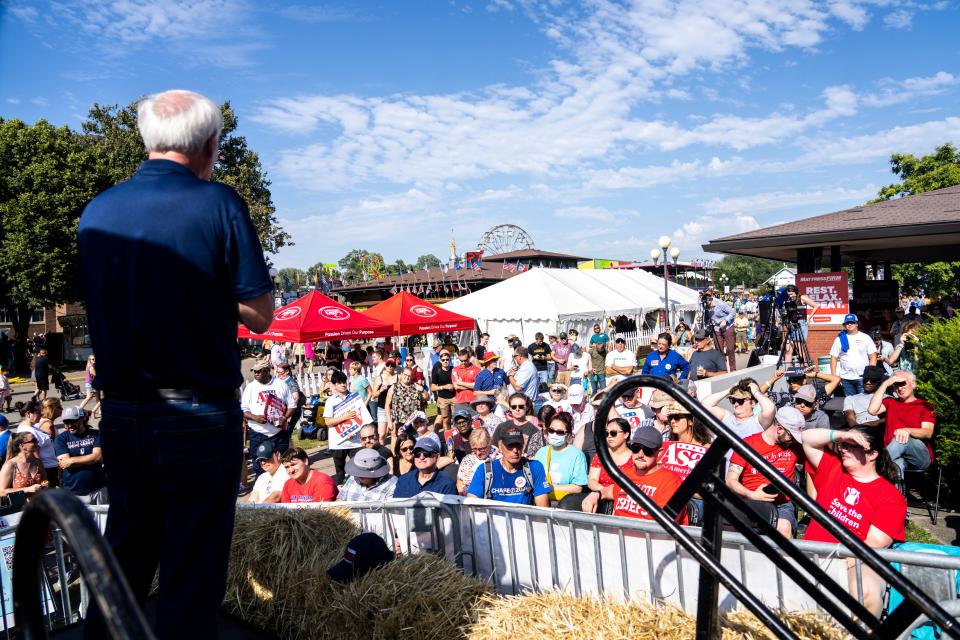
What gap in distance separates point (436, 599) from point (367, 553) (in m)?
0.46

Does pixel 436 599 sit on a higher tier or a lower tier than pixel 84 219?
lower

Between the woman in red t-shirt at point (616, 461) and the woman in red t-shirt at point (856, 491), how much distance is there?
1440mm

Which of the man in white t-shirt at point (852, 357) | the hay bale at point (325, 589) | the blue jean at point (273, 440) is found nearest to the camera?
the hay bale at point (325, 589)

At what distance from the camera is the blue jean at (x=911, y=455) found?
6.86 metres

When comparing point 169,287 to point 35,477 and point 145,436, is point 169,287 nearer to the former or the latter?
point 145,436

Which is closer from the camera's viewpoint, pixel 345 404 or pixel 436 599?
pixel 436 599

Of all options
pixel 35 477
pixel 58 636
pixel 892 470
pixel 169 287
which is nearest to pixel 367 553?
pixel 58 636

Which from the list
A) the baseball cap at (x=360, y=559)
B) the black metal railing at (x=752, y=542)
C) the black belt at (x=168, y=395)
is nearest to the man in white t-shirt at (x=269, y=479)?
the baseball cap at (x=360, y=559)

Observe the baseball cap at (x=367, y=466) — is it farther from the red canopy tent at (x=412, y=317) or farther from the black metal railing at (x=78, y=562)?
the red canopy tent at (x=412, y=317)

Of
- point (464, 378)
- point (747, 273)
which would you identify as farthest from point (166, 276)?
point (747, 273)

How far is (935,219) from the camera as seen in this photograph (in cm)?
1216

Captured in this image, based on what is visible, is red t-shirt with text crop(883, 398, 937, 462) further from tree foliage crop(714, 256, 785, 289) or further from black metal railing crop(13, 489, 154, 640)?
tree foliage crop(714, 256, 785, 289)

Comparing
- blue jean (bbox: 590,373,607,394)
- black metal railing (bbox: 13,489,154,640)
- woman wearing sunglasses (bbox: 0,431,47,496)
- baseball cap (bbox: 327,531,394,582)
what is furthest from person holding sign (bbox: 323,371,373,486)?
black metal railing (bbox: 13,489,154,640)

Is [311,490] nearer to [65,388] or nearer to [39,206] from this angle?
[65,388]
